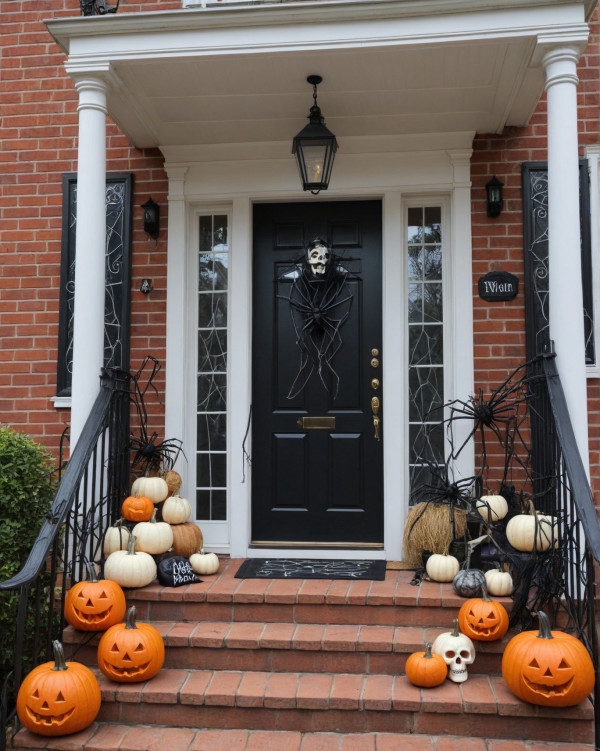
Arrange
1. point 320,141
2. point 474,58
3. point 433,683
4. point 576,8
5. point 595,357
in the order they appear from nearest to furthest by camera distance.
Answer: point 433,683 < point 576,8 < point 474,58 < point 320,141 < point 595,357

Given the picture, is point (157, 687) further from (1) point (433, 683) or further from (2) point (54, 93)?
(2) point (54, 93)

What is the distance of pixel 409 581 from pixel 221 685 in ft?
4.06

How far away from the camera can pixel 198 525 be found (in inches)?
195

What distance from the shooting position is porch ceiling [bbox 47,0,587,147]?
12.3 feet

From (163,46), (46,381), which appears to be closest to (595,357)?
(163,46)

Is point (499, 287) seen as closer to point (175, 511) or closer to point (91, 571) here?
point (175, 511)

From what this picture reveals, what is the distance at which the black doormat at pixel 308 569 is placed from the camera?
4.28m

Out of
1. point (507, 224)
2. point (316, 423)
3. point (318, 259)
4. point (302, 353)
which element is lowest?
point (316, 423)

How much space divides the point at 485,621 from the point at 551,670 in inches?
16.9

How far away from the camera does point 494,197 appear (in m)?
4.70

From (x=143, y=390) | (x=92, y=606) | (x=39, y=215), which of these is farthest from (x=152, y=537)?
(x=39, y=215)

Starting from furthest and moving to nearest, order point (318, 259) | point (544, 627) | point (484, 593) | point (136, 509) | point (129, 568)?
point (318, 259), point (136, 509), point (129, 568), point (484, 593), point (544, 627)

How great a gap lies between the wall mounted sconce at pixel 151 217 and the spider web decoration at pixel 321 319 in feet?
3.36

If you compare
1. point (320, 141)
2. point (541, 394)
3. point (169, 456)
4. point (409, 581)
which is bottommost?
Result: point (409, 581)
